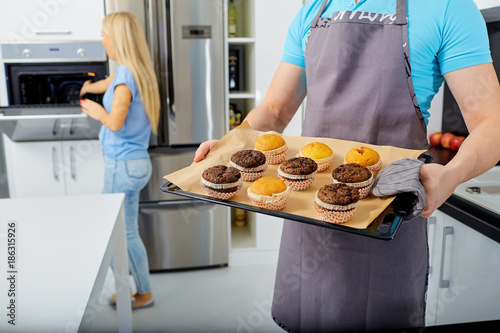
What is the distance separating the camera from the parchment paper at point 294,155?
1.03 metres

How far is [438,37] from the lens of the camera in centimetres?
108

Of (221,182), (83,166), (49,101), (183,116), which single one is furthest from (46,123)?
(221,182)

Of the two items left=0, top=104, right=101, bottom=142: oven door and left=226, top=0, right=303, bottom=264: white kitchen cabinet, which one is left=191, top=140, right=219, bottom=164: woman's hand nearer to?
left=0, top=104, right=101, bottom=142: oven door

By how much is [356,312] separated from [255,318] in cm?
126

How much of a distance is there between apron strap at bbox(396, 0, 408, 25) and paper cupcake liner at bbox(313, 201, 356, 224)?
46cm

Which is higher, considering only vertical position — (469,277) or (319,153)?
(319,153)

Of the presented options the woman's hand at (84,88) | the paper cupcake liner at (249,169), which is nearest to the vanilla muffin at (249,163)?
the paper cupcake liner at (249,169)

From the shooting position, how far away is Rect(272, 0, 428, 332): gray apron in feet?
3.83

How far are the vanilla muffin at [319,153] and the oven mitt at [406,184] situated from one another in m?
0.21

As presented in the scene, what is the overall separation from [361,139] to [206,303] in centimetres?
162

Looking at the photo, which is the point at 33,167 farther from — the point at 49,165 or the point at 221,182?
the point at 221,182

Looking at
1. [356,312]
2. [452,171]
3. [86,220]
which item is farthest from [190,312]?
[452,171]

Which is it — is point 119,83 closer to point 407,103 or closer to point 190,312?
point 190,312

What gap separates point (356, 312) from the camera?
50.1 inches
